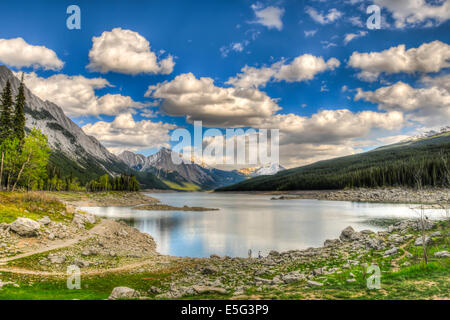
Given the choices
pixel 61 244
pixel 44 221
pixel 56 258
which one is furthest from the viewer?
pixel 44 221

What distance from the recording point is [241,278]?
57.5ft

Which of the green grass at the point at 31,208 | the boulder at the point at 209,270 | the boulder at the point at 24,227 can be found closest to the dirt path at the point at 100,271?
the boulder at the point at 209,270

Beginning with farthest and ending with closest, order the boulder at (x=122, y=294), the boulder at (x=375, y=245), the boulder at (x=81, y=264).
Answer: the boulder at (x=375, y=245) < the boulder at (x=81, y=264) < the boulder at (x=122, y=294)

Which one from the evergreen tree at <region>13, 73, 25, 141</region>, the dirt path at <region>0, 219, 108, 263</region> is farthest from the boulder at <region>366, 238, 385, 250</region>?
the evergreen tree at <region>13, 73, 25, 141</region>

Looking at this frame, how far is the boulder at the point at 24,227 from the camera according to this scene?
878 inches

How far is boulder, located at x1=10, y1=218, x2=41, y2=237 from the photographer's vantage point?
878 inches

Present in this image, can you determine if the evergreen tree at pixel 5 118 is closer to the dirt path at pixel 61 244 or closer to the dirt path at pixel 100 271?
the dirt path at pixel 61 244

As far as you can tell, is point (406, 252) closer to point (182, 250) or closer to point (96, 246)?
point (182, 250)

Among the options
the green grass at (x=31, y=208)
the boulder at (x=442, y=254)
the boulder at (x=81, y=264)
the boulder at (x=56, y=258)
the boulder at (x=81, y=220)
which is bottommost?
the boulder at (x=81, y=264)

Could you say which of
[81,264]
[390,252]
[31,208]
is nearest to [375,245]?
[390,252]

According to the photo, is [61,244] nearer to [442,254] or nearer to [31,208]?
[31,208]

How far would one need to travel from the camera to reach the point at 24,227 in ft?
74.0
